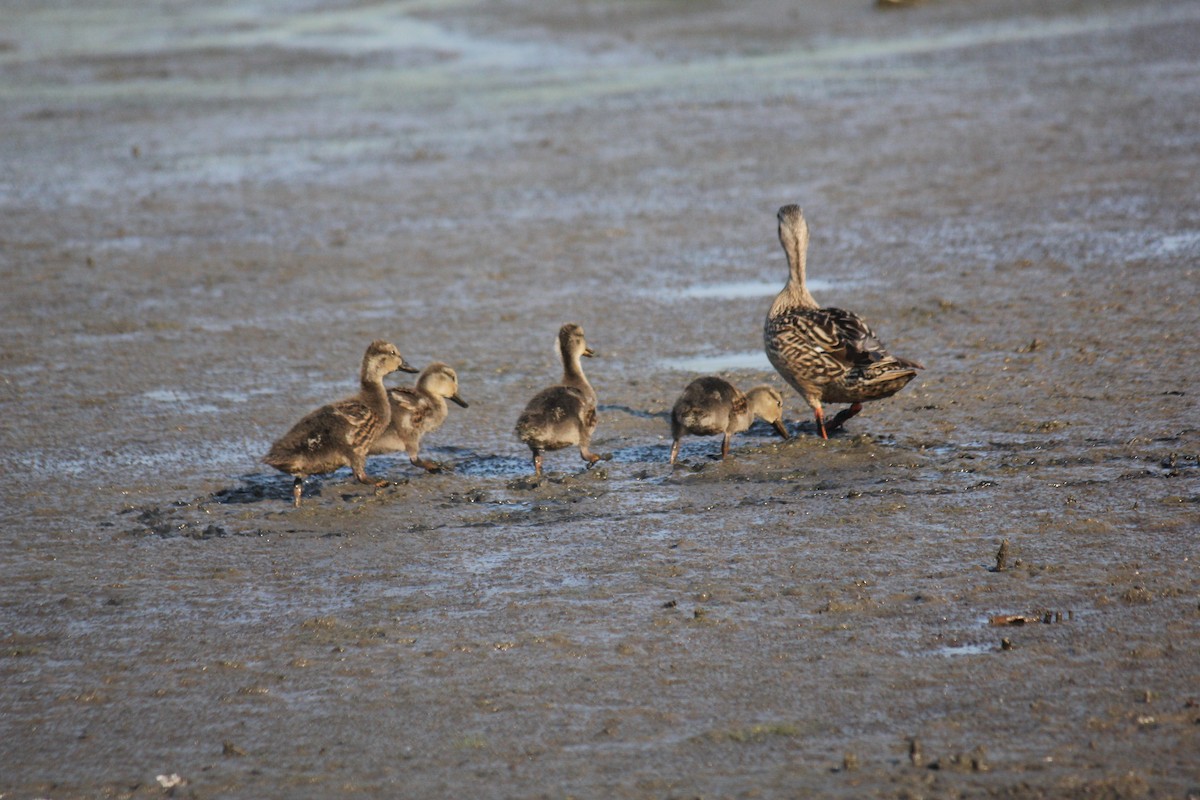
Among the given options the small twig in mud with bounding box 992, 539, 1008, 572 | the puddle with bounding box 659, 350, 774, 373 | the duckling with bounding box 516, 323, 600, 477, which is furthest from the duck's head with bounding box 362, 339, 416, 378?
the small twig in mud with bounding box 992, 539, 1008, 572

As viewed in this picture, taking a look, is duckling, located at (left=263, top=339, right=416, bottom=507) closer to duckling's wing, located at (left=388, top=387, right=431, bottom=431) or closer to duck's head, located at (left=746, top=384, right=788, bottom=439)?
duckling's wing, located at (left=388, top=387, right=431, bottom=431)

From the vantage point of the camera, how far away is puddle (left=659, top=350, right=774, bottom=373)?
8.48m

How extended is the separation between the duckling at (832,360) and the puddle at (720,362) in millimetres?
776

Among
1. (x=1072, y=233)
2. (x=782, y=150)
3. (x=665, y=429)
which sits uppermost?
(x=782, y=150)

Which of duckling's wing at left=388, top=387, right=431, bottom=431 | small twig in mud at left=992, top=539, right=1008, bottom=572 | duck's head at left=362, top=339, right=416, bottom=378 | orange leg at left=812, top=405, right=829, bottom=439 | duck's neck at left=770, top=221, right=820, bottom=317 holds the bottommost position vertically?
small twig in mud at left=992, top=539, right=1008, bottom=572

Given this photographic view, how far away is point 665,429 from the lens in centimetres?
757

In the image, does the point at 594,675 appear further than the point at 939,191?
No

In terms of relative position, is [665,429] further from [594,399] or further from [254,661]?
[254,661]

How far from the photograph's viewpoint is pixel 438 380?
24.9 ft

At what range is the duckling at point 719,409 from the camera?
6.85 meters

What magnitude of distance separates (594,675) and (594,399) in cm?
273

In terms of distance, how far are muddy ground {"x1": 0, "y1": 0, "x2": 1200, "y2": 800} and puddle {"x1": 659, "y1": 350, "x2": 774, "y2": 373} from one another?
6 centimetres

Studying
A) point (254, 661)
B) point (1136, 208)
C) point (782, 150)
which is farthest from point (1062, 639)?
point (782, 150)

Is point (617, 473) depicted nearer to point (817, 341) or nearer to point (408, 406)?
point (408, 406)
